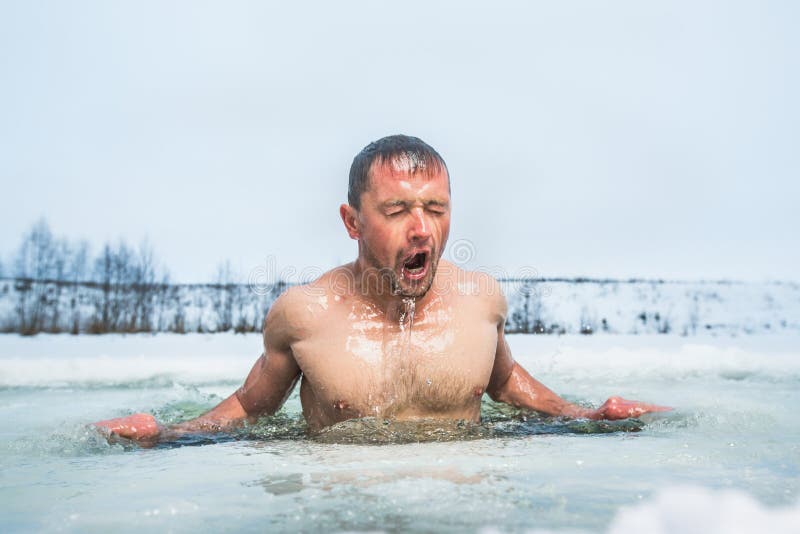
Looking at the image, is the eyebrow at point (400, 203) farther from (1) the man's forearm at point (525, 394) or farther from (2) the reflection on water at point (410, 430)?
(1) the man's forearm at point (525, 394)

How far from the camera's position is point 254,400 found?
301 centimetres

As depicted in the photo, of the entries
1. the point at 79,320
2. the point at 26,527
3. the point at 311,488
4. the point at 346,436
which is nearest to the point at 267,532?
the point at 311,488

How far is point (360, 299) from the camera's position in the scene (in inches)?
108

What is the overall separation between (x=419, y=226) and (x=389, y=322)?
46 centimetres

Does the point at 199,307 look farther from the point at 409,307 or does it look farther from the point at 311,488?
the point at 311,488

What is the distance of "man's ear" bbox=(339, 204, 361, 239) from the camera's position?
107 inches

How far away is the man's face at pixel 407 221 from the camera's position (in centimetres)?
251

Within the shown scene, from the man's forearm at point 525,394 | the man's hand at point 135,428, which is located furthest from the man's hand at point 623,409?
the man's hand at point 135,428

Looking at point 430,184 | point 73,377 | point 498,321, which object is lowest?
point 73,377

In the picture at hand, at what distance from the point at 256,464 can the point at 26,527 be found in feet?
2.13

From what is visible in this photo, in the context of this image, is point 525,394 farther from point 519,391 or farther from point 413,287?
point 413,287

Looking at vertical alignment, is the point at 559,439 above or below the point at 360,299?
below

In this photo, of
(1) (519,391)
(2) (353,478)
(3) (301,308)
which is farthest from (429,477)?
(1) (519,391)

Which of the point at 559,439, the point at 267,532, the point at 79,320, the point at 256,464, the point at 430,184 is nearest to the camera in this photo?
the point at 267,532
